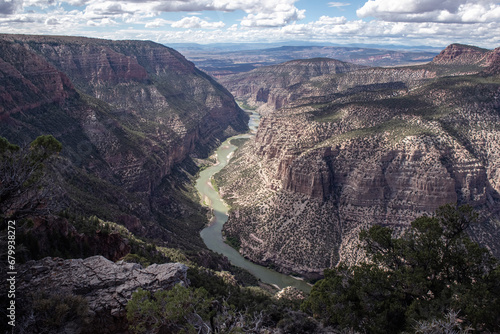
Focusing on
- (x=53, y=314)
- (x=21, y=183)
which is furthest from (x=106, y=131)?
(x=53, y=314)

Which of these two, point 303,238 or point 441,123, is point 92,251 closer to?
point 303,238

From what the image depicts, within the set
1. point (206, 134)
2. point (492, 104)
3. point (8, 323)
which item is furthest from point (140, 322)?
point (206, 134)

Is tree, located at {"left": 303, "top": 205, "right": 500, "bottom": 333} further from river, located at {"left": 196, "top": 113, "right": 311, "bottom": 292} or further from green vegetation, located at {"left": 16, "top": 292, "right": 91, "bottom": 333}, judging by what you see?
river, located at {"left": 196, "top": 113, "right": 311, "bottom": 292}

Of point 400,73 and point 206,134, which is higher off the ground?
point 400,73

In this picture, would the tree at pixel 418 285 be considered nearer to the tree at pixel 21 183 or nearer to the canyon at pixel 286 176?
the canyon at pixel 286 176

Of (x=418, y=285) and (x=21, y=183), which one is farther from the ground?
(x=21, y=183)

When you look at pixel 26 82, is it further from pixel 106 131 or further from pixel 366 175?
pixel 366 175
